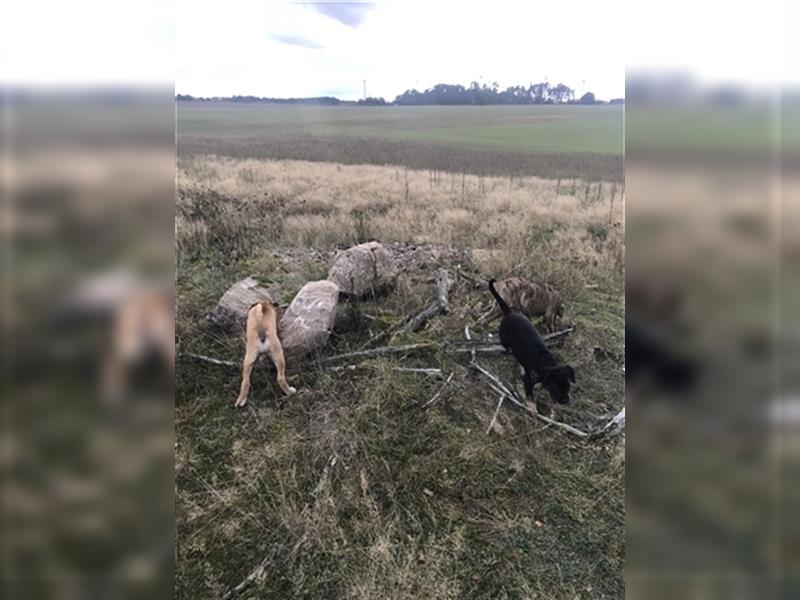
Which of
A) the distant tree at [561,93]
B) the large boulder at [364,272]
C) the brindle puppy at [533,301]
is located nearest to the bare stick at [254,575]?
the large boulder at [364,272]

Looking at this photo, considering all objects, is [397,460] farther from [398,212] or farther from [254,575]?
[398,212]

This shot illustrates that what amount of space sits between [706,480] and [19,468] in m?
1.71

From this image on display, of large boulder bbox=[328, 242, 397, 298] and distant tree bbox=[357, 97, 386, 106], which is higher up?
distant tree bbox=[357, 97, 386, 106]

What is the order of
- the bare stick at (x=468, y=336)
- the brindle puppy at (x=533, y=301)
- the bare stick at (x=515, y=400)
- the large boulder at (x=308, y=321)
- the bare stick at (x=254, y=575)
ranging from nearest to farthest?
the bare stick at (x=254, y=575) < the bare stick at (x=515, y=400) < the large boulder at (x=308, y=321) < the bare stick at (x=468, y=336) < the brindle puppy at (x=533, y=301)

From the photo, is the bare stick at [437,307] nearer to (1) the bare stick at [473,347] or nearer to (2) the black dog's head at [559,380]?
(1) the bare stick at [473,347]

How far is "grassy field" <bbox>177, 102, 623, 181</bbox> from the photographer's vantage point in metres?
5.77

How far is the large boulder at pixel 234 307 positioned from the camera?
422 centimetres

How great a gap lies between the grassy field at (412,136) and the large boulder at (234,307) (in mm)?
1576

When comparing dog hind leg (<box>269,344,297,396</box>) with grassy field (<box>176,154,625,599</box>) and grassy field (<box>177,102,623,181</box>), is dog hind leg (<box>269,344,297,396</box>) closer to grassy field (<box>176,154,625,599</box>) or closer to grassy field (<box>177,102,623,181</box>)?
grassy field (<box>176,154,625,599</box>)

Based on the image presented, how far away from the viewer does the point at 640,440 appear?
133 centimetres

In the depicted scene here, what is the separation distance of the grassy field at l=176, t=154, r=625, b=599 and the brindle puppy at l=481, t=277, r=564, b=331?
0.27 meters

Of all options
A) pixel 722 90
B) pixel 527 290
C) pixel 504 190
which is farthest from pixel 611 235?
pixel 722 90

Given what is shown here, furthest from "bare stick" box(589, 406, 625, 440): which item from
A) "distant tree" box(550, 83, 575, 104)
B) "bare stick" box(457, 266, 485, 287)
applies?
"distant tree" box(550, 83, 575, 104)

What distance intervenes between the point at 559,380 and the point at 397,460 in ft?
4.49
